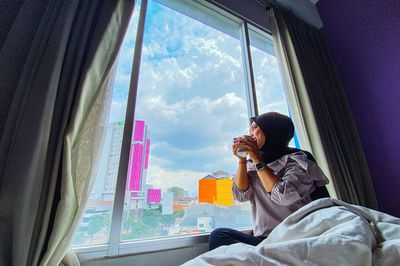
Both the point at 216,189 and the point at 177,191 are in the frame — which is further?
the point at 216,189

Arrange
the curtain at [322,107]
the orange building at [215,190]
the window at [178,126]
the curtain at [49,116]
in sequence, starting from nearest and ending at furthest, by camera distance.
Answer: the curtain at [49,116]
the window at [178,126]
the orange building at [215,190]
the curtain at [322,107]

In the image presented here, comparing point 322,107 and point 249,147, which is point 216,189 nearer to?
point 249,147

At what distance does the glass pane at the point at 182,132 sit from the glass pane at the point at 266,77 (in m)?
0.20

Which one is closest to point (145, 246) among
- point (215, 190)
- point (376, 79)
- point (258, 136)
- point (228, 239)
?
point (228, 239)

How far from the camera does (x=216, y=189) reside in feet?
4.04

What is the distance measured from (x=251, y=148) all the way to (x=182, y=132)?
45 centimetres

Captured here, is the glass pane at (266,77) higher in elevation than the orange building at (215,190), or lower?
higher

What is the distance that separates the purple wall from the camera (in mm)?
1464

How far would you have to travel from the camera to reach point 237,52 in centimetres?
171

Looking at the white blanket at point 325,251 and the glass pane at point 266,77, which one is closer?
the white blanket at point 325,251

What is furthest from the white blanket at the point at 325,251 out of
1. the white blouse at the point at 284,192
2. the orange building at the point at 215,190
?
the orange building at the point at 215,190

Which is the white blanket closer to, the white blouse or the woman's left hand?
the white blouse

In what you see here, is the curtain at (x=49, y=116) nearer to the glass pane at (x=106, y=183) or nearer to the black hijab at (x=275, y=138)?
the glass pane at (x=106, y=183)

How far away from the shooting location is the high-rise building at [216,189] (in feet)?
3.88
